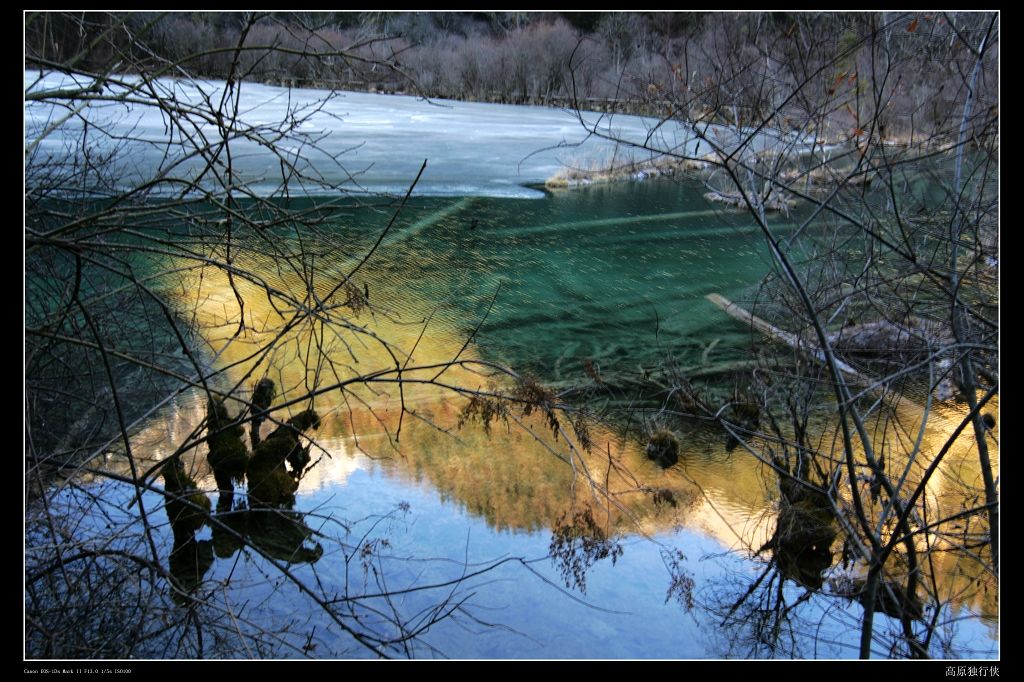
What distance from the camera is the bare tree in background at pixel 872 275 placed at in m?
2.32

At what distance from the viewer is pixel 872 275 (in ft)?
9.59

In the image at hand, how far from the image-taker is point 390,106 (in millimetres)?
8188

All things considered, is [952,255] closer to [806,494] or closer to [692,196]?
[806,494]

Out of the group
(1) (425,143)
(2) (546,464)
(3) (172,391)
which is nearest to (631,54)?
(2) (546,464)

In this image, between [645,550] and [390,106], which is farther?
[390,106]

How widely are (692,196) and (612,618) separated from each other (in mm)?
6035

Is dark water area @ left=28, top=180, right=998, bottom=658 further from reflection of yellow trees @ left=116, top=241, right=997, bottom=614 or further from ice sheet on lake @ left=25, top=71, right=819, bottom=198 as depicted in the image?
ice sheet on lake @ left=25, top=71, right=819, bottom=198

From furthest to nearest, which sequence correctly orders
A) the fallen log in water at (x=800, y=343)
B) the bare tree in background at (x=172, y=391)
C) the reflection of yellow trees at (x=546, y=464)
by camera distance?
the reflection of yellow trees at (x=546, y=464) → the fallen log in water at (x=800, y=343) → the bare tree in background at (x=172, y=391)

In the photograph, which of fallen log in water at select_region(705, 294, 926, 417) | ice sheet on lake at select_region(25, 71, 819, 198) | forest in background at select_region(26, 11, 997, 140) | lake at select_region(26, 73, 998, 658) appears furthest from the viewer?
ice sheet on lake at select_region(25, 71, 819, 198)

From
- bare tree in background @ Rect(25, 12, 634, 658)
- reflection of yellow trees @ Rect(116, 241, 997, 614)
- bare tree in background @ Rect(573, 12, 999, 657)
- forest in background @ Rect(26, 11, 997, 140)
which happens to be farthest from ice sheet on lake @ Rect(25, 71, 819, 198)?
bare tree in background @ Rect(573, 12, 999, 657)

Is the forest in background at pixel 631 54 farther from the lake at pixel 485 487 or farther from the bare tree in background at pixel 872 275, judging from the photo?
the lake at pixel 485 487

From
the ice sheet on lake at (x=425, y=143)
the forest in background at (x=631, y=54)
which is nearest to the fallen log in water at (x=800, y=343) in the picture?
the forest in background at (x=631, y=54)

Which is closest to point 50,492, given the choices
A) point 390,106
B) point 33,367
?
point 33,367

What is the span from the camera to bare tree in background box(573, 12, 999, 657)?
91.4 inches
